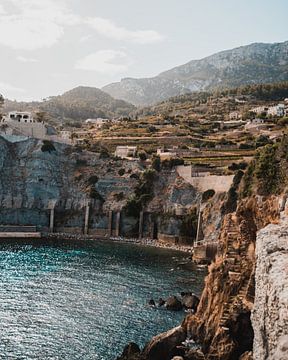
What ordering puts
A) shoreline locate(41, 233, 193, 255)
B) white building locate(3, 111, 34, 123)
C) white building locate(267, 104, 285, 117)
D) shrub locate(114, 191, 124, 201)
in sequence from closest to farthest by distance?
shoreline locate(41, 233, 193, 255) < shrub locate(114, 191, 124, 201) < white building locate(3, 111, 34, 123) < white building locate(267, 104, 285, 117)

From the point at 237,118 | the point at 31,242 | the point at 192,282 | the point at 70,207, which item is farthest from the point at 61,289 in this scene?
the point at 237,118

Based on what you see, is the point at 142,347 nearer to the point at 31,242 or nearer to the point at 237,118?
the point at 31,242

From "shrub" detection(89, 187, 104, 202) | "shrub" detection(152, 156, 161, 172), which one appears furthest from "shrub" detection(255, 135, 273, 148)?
"shrub" detection(89, 187, 104, 202)

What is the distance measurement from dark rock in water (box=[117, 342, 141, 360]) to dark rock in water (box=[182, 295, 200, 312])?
581 inches

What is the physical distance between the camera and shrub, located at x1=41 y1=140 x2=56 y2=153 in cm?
10961

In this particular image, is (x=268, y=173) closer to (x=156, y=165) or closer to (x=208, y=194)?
(x=208, y=194)

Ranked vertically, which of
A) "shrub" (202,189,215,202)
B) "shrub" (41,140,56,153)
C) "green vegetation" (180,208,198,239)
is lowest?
"green vegetation" (180,208,198,239)

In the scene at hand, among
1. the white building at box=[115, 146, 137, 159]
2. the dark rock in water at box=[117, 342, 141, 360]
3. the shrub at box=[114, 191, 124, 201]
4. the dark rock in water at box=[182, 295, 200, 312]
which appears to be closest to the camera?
the dark rock in water at box=[117, 342, 141, 360]

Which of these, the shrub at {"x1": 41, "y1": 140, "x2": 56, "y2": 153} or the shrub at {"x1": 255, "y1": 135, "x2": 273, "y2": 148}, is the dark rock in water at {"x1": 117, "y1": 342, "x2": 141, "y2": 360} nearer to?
the shrub at {"x1": 41, "y1": 140, "x2": 56, "y2": 153}

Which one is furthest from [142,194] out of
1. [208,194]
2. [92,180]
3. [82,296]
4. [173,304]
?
[173,304]

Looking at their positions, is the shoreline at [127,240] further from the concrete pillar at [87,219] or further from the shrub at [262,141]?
the shrub at [262,141]

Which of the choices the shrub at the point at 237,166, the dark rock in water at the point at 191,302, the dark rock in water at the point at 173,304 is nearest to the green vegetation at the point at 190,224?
the shrub at the point at 237,166

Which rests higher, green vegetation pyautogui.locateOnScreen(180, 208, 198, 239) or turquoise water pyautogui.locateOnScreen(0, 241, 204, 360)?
green vegetation pyautogui.locateOnScreen(180, 208, 198, 239)

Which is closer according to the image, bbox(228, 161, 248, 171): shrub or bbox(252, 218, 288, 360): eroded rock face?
bbox(252, 218, 288, 360): eroded rock face
